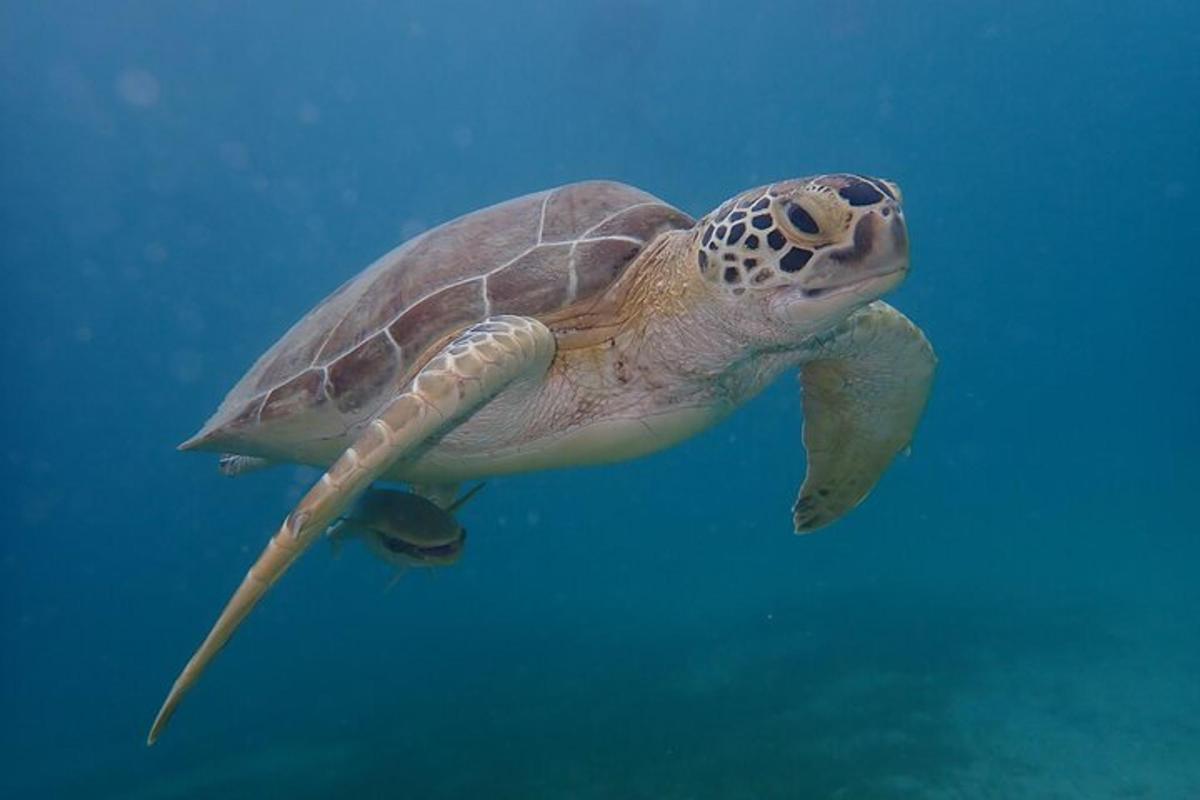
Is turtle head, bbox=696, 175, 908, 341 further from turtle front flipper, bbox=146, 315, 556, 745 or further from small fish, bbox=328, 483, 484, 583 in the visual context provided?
small fish, bbox=328, 483, 484, 583

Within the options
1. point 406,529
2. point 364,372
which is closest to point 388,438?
point 364,372

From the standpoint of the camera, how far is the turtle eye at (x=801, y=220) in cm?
260

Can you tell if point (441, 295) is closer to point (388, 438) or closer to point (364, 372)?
point (364, 372)

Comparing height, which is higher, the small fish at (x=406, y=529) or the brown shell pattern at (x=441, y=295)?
the brown shell pattern at (x=441, y=295)

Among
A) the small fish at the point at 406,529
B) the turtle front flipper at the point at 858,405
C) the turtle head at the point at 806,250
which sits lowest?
the small fish at the point at 406,529

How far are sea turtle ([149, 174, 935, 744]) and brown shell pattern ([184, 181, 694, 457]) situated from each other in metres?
0.01

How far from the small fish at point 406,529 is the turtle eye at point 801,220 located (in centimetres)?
284

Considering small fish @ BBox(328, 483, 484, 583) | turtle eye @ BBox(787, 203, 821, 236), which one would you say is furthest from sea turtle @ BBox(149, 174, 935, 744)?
small fish @ BBox(328, 483, 484, 583)

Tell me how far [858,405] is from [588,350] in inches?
71.0

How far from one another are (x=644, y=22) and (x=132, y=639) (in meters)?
41.9

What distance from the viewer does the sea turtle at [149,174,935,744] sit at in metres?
2.60

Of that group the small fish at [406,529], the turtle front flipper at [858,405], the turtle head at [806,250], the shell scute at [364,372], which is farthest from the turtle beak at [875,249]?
the small fish at [406,529]

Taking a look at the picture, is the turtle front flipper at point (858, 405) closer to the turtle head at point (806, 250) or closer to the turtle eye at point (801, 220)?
the turtle head at point (806, 250)

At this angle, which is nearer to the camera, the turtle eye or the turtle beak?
the turtle beak
